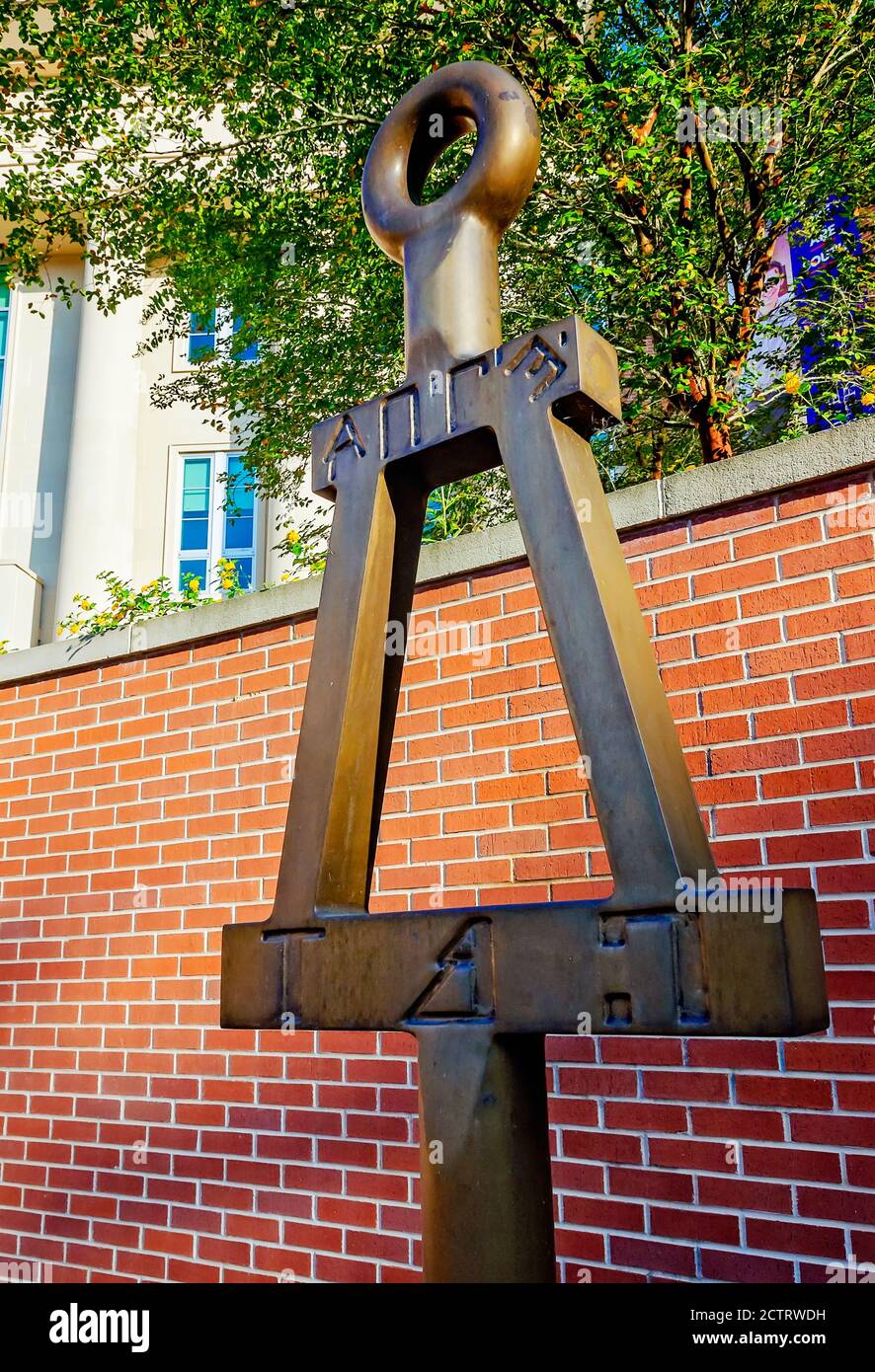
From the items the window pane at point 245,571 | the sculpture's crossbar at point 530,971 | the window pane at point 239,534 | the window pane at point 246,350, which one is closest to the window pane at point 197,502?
the window pane at point 239,534

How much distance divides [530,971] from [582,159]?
5.89 metres

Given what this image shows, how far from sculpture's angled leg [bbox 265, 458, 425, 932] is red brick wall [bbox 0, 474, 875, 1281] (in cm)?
145

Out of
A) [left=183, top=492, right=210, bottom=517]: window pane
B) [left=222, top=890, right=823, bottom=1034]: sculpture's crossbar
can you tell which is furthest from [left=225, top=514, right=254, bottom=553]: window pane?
[left=222, top=890, right=823, bottom=1034]: sculpture's crossbar

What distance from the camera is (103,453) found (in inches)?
595

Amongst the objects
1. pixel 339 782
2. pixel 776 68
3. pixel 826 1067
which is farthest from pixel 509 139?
pixel 776 68

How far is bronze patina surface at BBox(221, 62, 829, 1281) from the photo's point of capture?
1.25m

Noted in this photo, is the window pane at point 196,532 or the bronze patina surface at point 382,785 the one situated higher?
the window pane at point 196,532

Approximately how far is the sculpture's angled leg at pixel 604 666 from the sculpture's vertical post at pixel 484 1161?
12.0 inches

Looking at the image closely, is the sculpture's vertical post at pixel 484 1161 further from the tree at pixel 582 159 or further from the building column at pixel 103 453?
the building column at pixel 103 453

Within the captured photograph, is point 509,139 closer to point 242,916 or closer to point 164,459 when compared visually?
point 242,916

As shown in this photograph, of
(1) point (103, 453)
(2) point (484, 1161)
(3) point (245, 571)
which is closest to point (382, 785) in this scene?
(2) point (484, 1161)

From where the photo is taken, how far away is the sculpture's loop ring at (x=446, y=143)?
1642 mm

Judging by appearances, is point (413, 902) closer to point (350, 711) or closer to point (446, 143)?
point (350, 711)

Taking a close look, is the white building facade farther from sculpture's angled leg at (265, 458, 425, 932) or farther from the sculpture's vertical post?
the sculpture's vertical post
